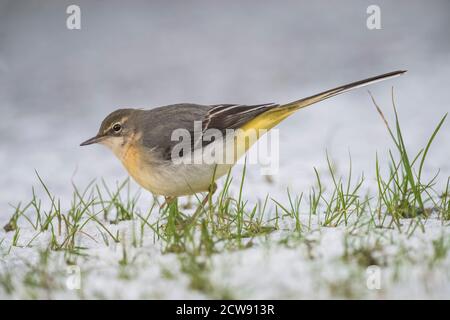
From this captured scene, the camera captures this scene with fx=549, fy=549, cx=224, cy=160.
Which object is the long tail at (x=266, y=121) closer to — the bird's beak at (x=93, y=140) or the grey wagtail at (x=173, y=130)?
the grey wagtail at (x=173, y=130)

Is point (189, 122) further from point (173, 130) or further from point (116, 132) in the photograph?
point (116, 132)

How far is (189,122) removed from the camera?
5.75 metres

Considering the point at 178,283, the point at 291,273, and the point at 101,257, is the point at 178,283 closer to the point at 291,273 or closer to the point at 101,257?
the point at 291,273

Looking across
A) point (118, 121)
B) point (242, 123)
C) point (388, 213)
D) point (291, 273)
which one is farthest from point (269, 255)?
point (118, 121)

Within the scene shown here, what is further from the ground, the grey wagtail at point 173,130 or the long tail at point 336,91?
the long tail at point 336,91

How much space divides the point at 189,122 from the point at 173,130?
0.20 meters

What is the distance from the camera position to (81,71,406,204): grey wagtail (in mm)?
5449

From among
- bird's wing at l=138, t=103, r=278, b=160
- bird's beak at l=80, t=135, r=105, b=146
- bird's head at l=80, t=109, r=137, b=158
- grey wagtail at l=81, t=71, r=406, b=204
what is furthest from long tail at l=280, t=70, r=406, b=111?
bird's beak at l=80, t=135, r=105, b=146

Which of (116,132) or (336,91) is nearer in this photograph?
(336,91)

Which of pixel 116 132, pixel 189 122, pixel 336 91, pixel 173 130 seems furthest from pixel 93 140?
pixel 336 91

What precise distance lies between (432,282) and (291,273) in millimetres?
870

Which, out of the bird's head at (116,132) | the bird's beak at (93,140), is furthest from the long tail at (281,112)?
the bird's beak at (93,140)

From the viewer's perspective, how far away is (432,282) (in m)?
3.38

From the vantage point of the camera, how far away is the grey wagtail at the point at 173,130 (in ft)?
17.9
